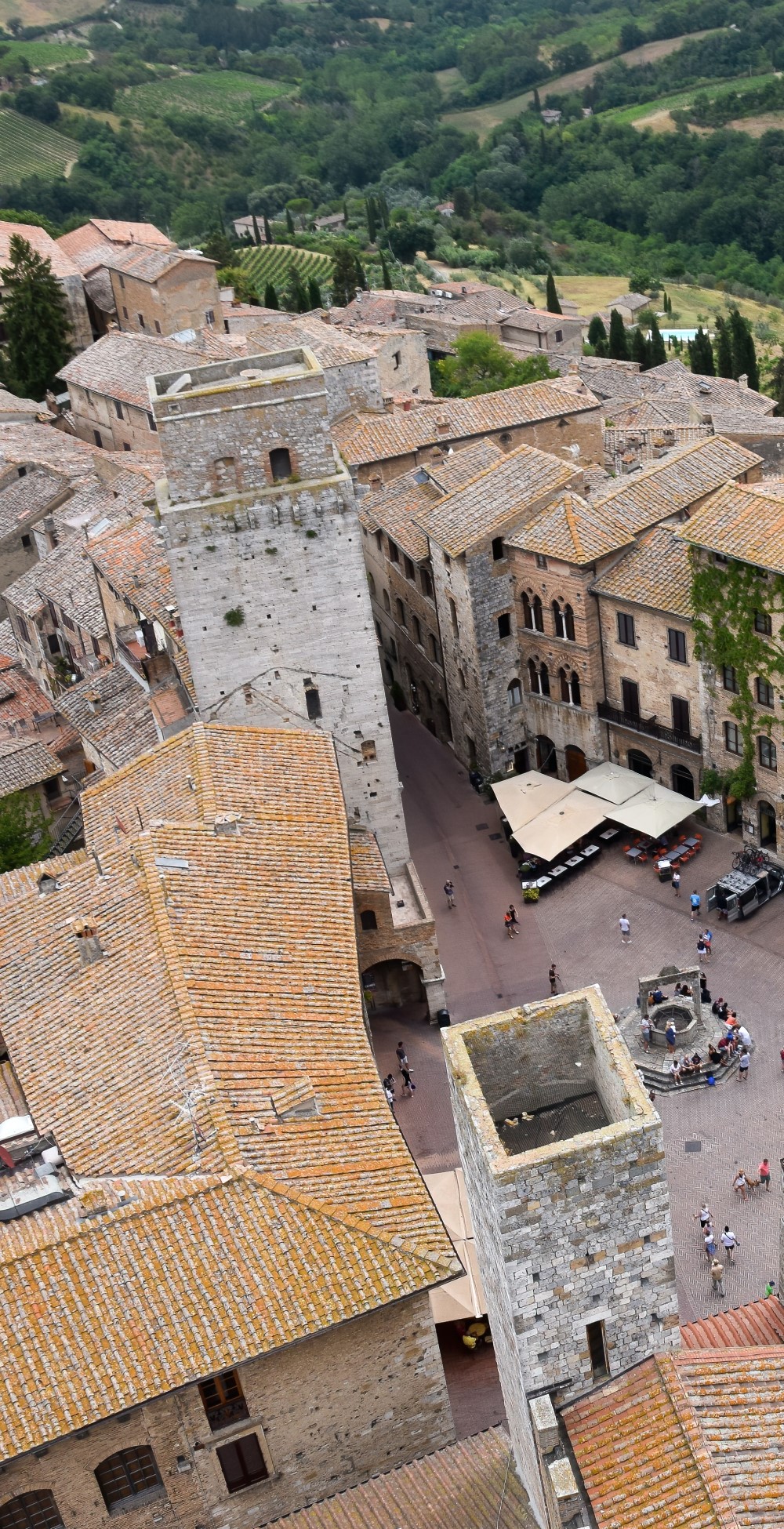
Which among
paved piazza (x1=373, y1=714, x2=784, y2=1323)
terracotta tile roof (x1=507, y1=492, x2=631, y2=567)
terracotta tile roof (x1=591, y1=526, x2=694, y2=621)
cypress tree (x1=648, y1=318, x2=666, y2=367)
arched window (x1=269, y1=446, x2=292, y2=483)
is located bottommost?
cypress tree (x1=648, y1=318, x2=666, y2=367)

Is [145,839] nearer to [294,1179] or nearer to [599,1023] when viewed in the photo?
[294,1179]

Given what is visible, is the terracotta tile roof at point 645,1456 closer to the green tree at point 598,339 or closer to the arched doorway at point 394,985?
the arched doorway at point 394,985

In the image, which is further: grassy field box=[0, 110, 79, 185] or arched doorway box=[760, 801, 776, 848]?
grassy field box=[0, 110, 79, 185]

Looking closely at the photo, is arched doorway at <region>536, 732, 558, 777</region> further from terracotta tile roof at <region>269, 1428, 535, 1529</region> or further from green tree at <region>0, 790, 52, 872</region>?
terracotta tile roof at <region>269, 1428, 535, 1529</region>

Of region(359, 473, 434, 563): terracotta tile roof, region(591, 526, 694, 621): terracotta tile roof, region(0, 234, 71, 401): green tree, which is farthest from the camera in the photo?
region(0, 234, 71, 401): green tree

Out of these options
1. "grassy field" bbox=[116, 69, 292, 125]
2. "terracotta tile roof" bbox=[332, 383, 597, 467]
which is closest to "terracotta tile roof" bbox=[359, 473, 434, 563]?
"terracotta tile roof" bbox=[332, 383, 597, 467]

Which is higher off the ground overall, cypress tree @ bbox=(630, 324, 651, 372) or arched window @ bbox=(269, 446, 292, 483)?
arched window @ bbox=(269, 446, 292, 483)

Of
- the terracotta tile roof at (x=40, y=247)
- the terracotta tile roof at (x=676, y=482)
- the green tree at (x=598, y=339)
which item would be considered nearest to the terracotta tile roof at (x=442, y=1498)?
the terracotta tile roof at (x=676, y=482)
